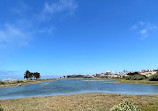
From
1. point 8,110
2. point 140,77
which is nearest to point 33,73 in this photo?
point 140,77

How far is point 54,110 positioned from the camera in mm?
19328

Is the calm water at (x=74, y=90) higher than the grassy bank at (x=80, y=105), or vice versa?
the grassy bank at (x=80, y=105)

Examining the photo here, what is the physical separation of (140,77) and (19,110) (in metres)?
103

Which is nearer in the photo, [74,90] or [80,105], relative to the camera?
[80,105]

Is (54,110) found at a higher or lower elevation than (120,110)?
lower

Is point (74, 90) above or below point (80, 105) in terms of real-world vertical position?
below

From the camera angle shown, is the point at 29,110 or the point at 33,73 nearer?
the point at 29,110

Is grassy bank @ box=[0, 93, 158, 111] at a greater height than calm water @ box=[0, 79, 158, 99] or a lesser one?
greater

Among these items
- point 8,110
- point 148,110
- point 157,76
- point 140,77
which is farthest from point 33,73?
point 148,110

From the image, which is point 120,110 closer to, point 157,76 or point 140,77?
point 157,76

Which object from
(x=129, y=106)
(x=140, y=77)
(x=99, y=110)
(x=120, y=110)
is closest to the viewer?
(x=120, y=110)

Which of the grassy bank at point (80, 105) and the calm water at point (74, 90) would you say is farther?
the calm water at point (74, 90)

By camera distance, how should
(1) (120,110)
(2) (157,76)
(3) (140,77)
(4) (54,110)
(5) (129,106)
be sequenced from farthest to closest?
(3) (140,77), (2) (157,76), (4) (54,110), (5) (129,106), (1) (120,110)

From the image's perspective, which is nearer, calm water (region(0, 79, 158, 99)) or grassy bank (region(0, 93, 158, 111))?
grassy bank (region(0, 93, 158, 111))
